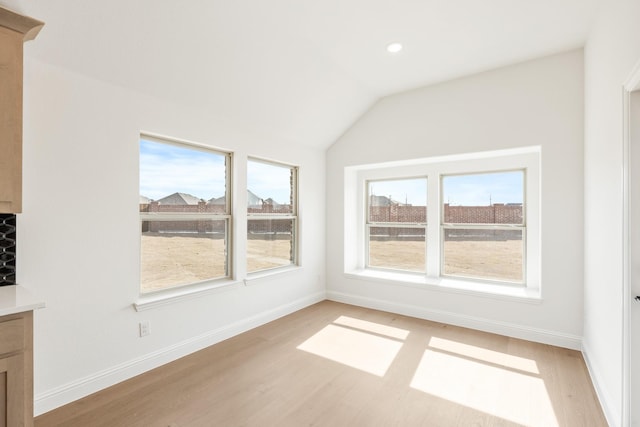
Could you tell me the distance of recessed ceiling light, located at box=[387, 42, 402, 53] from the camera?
283 centimetres

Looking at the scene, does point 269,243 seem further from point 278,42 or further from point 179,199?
point 278,42

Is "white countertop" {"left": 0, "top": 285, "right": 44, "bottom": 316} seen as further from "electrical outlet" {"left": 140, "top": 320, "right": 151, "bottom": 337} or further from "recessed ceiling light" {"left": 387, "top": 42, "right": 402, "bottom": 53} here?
"recessed ceiling light" {"left": 387, "top": 42, "right": 402, "bottom": 53}

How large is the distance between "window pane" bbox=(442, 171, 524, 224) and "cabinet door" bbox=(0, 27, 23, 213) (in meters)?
4.10

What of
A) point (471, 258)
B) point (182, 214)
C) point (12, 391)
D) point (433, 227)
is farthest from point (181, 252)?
point (471, 258)

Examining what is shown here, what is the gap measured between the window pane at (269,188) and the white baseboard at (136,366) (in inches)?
Answer: 50.2

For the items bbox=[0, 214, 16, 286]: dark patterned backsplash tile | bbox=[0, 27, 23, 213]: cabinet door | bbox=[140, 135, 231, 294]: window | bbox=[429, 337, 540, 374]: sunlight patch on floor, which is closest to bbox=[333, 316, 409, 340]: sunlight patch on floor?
bbox=[429, 337, 540, 374]: sunlight patch on floor

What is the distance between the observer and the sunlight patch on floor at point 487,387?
205 cm

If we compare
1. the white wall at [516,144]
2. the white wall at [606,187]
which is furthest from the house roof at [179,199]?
the white wall at [606,187]

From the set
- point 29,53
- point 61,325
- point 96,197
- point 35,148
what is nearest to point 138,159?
point 96,197

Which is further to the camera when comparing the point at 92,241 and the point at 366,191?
the point at 366,191

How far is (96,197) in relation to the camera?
2270 mm

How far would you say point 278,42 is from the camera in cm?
264

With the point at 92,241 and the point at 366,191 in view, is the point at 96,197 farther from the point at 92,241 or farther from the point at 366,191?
the point at 366,191

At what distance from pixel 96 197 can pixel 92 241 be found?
0.32 m
